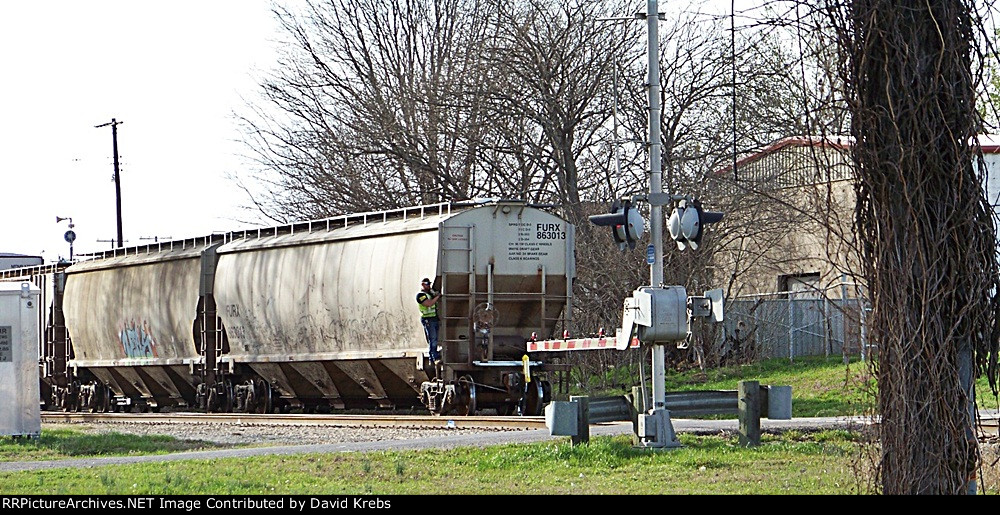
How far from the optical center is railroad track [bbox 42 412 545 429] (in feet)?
64.2

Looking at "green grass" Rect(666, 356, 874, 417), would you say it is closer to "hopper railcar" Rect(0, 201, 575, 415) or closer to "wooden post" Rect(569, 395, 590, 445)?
"hopper railcar" Rect(0, 201, 575, 415)

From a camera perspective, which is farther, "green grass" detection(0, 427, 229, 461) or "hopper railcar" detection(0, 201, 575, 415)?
"hopper railcar" detection(0, 201, 575, 415)

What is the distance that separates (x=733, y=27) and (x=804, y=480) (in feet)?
13.8

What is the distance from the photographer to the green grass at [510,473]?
427 inches

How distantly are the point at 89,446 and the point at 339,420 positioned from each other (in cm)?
555

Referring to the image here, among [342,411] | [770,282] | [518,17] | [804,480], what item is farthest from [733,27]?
[770,282]

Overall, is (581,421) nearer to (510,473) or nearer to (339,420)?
(510,473)

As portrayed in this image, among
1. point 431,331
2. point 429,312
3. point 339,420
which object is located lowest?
point 339,420

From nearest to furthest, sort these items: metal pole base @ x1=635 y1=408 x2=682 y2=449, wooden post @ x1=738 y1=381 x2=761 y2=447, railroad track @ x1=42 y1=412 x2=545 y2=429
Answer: metal pole base @ x1=635 y1=408 x2=682 y2=449, wooden post @ x1=738 y1=381 x2=761 y2=447, railroad track @ x1=42 y1=412 x2=545 y2=429

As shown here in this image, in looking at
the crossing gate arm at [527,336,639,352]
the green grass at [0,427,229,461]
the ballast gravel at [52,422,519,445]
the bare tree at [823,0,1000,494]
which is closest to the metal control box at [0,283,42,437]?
the green grass at [0,427,229,461]

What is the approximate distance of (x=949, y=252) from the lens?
26.8ft

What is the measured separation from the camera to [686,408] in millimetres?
15148

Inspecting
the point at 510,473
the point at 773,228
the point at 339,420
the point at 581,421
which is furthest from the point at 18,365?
the point at 773,228
